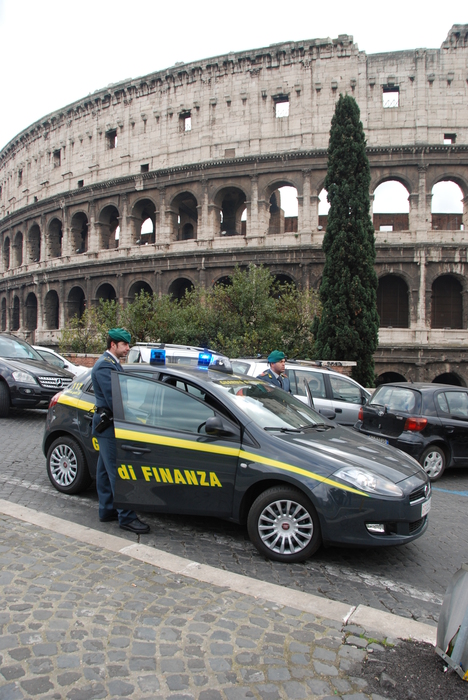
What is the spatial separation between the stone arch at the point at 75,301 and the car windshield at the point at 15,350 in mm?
20579

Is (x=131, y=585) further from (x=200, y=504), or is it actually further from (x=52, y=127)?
(x=52, y=127)

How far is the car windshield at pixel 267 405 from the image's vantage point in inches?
187

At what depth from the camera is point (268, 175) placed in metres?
26.1

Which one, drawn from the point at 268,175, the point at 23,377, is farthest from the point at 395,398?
the point at 268,175

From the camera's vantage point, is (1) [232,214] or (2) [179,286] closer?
(2) [179,286]

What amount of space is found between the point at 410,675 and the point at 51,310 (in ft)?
113

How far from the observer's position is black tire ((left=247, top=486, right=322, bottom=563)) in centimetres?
416

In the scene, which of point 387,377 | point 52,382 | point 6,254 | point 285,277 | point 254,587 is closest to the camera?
point 254,587

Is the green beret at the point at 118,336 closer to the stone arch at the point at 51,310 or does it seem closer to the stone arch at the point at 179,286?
the stone arch at the point at 179,286

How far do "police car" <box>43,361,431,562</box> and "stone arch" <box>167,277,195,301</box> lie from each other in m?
23.2

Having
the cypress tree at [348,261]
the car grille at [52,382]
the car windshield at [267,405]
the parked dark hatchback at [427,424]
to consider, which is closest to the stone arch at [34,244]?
the cypress tree at [348,261]

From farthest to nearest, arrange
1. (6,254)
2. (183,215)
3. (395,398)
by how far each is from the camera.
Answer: (6,254)
(183,215)
(395,398)

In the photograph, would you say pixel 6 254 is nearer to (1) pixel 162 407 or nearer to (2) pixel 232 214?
(2) pixel 232 214

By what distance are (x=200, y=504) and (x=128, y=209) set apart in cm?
2762
